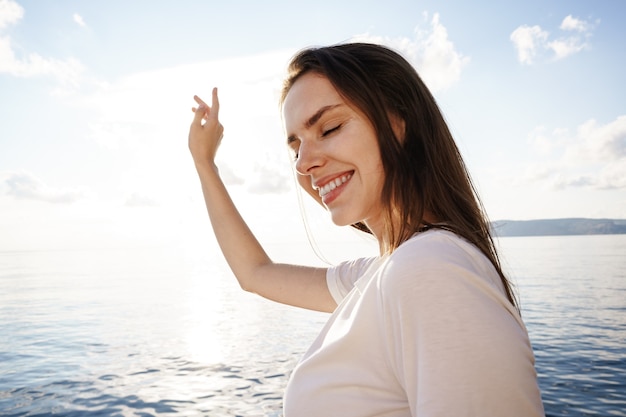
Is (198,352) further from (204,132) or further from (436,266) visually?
(436,266)

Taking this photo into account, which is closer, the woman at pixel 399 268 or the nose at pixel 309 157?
the woman at pixel 399 268

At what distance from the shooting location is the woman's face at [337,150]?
6.15 feet

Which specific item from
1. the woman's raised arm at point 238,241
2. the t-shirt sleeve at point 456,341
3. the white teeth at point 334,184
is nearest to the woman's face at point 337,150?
the white teeth at point 334,184

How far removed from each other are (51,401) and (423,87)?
12.4 metres

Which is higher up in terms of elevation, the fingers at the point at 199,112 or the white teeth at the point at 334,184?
the fingers at the point at 199,112

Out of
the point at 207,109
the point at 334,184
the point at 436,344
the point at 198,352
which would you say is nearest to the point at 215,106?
the point at 207,109

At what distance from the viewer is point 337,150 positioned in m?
1.93

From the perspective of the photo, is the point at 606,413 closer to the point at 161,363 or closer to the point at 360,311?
the point at 360,311

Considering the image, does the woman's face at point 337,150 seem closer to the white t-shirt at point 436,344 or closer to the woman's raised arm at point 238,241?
the white t-shirt at point 436,344

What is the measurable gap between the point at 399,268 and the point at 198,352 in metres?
17.4

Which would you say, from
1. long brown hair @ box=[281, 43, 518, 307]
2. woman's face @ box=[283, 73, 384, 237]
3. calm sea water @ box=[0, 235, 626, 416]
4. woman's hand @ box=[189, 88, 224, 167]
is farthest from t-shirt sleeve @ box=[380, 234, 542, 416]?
calm sea water @ box=[0, 235, 626, 416]

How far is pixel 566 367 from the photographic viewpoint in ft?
41.3

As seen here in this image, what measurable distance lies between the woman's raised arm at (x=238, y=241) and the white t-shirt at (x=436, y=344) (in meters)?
1.50

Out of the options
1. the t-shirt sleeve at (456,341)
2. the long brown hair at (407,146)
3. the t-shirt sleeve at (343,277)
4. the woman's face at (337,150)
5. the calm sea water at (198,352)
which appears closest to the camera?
the t-shirt sleeve at (456,341)
